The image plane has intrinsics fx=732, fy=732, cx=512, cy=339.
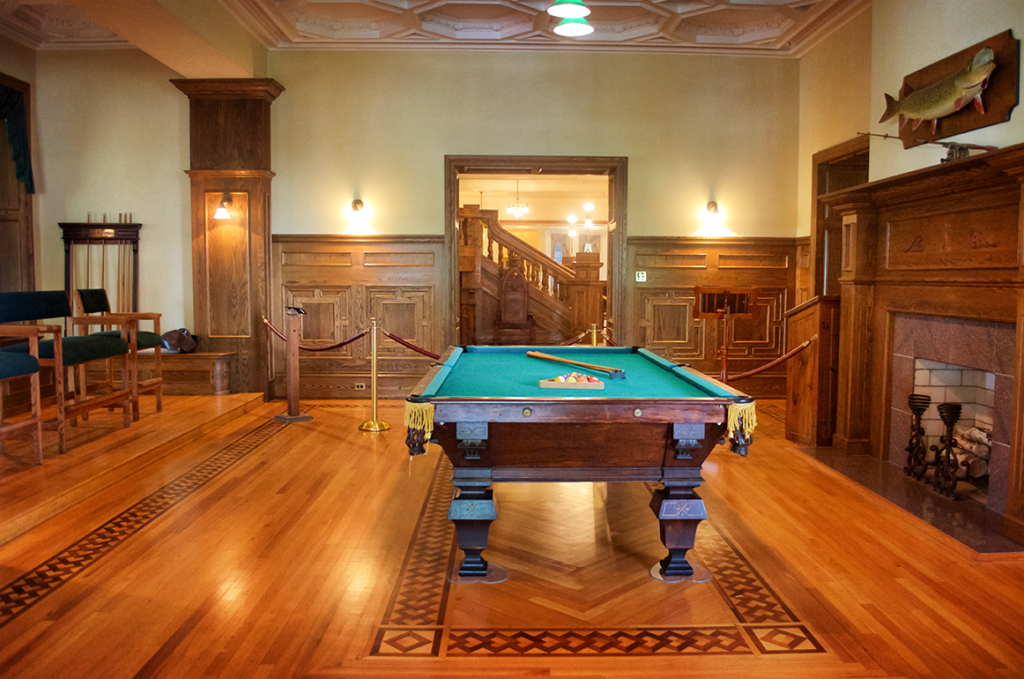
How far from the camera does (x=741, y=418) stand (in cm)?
307

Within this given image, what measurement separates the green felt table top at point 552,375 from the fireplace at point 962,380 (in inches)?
76.0

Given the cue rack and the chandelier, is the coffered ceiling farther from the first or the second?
the chandelier

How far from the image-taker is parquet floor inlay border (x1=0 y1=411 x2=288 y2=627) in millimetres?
3102

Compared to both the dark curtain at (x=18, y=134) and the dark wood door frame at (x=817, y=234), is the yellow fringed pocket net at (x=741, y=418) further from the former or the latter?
the dark curtain at (x=18, y=134)

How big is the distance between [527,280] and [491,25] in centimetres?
533

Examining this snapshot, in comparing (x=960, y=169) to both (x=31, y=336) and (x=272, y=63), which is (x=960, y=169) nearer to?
(x=31, y=336)

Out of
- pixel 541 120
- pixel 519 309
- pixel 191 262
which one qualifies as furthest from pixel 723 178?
pixel 191 262

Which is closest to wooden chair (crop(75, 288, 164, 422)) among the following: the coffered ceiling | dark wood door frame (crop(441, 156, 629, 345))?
the coffered ceiling

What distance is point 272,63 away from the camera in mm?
7852

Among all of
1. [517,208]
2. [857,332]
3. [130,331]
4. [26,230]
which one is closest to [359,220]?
[130,331]

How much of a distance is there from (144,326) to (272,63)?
3.21 m

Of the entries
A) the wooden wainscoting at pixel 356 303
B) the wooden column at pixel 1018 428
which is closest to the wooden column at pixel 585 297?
the wooden wainscoting at pixel 356 303

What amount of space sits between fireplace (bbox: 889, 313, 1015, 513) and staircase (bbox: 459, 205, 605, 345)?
7.21 m

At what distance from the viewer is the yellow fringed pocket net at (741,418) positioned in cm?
306
